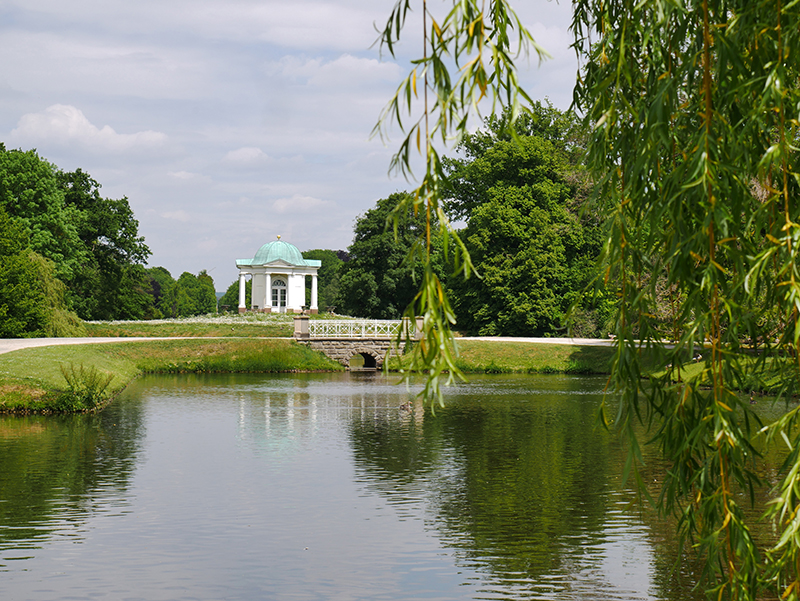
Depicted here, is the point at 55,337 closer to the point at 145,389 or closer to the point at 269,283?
the point at 145,389

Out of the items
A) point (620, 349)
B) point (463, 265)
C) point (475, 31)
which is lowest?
point (620, 349)

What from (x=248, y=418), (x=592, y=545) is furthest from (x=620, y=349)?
(x=248, y=418)

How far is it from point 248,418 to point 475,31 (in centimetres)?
1840

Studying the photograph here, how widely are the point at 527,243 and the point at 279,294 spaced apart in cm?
2954

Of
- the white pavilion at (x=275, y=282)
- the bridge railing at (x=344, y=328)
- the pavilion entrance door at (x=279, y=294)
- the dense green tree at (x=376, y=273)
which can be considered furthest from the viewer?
the pavilion entrance door at (x=279, y=294)

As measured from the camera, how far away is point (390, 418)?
22.6 metres

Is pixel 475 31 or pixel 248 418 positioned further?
pixel 248 418

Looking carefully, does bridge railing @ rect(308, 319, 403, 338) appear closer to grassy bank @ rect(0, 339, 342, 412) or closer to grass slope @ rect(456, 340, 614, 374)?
grassy bank @ rect(0, 339, 342, 412)

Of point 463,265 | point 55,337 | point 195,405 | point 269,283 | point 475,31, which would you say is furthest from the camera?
point 269,283

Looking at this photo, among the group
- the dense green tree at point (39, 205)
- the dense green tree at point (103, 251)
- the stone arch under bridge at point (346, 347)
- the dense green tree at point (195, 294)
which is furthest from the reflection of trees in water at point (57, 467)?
the dense green tree at point (195, 294)

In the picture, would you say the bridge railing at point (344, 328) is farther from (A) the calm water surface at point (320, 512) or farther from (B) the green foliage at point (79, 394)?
(A) the calm water surface at point (320, 512)

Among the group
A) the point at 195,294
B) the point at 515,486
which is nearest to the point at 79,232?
the point at 515,486

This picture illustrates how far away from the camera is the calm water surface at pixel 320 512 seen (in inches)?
342

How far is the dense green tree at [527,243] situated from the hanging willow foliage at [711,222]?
141 ft
